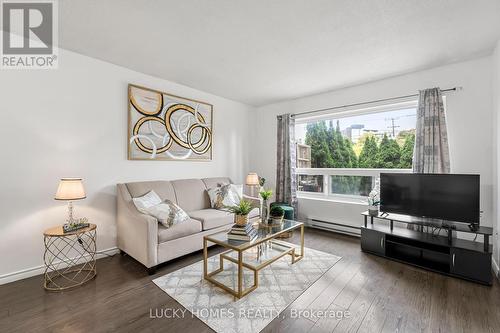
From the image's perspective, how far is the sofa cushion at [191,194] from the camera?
3.42 meters

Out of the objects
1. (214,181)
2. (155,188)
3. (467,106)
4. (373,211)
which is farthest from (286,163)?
(467,106)

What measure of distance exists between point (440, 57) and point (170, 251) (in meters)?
3.99

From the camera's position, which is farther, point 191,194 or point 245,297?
point 191,194

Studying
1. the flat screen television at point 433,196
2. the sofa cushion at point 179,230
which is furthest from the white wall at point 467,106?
the sofa cushion at point 179,230

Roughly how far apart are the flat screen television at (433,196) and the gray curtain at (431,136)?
294 mm

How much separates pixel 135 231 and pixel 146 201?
0.38 metres

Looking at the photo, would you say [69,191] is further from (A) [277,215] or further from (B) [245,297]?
(A) [277,215]

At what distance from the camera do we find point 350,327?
1.67 m

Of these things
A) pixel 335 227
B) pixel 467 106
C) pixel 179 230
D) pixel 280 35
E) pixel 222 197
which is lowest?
pixel 335 227

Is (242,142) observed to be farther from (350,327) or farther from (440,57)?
(350,327)

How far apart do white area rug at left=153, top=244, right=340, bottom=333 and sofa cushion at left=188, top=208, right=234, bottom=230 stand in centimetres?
44

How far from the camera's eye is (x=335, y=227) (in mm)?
3990

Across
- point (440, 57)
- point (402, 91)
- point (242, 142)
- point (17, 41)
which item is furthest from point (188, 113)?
point (440, 57)

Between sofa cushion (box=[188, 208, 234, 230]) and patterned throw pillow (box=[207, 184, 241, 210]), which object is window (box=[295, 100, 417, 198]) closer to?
patterned throw pillow (box=[207, 184, 241, 210])
